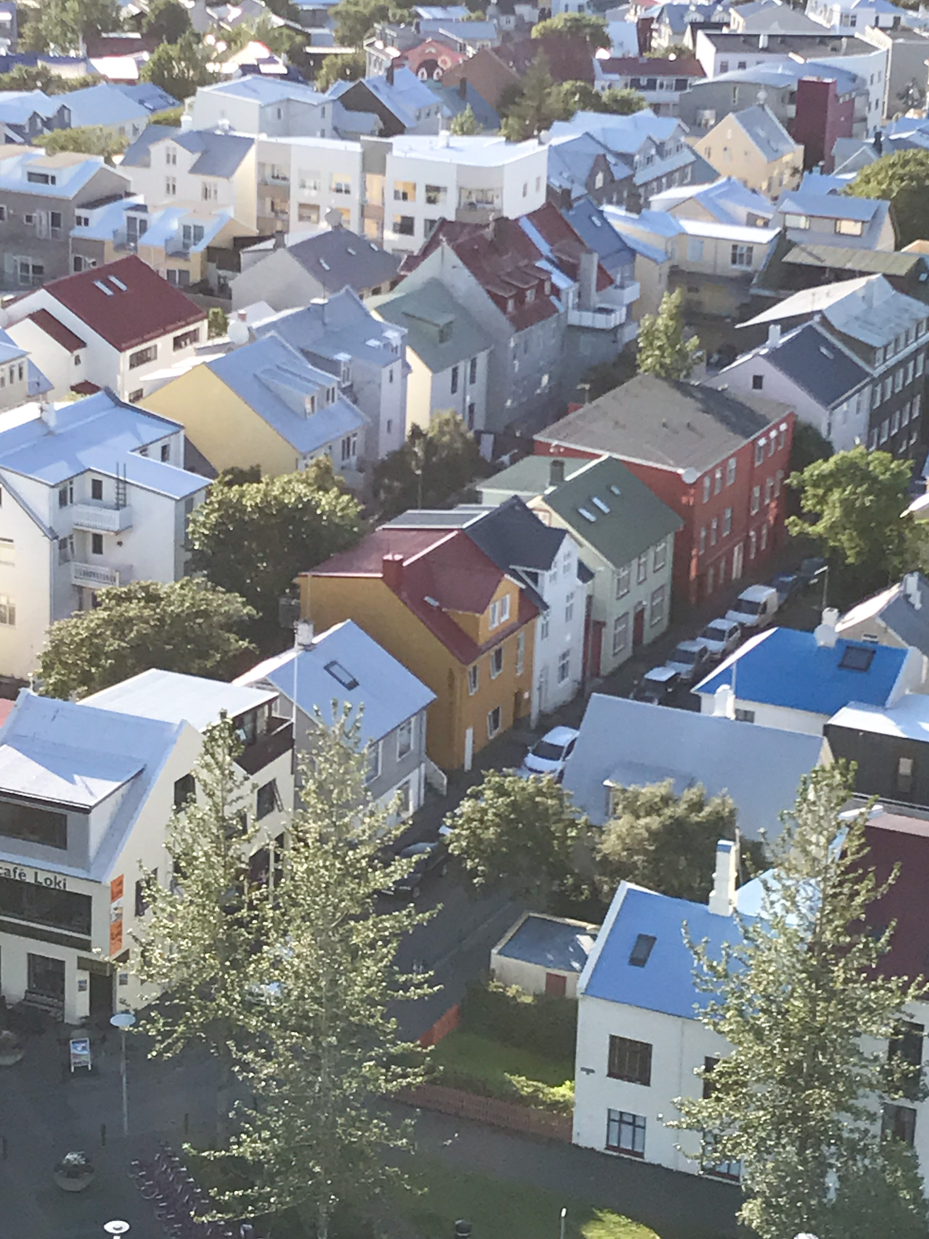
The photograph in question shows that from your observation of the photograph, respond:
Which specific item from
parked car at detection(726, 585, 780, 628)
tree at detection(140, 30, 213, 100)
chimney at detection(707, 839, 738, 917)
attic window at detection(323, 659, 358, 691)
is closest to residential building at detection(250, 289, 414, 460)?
parked car at detection(726, 585, 780, 628)

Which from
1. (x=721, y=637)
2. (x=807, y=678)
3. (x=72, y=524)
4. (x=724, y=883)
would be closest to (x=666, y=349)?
(x=721, y=637)

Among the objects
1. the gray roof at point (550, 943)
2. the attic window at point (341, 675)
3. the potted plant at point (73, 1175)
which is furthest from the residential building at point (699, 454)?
the potted plant at point (73, 1175)

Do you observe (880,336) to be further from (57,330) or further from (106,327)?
(57,330)

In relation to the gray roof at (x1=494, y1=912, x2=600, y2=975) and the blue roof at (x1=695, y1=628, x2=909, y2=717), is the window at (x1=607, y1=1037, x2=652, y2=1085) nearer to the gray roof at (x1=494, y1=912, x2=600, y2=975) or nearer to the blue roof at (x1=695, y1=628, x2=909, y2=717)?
the gray roof at (x1=494, y1=912, x2=600, y2=975)

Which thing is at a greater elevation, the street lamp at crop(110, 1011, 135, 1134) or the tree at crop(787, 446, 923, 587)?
the tree at crop(787, 446, 923, 587)

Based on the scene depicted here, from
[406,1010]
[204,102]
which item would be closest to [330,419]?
[406,1010]

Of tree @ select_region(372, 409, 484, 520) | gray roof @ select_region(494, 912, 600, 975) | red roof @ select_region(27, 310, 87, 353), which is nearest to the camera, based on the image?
gray roof @ select_region(494, 912, 600, 975)

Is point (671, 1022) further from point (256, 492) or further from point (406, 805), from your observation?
point (256, 492)
